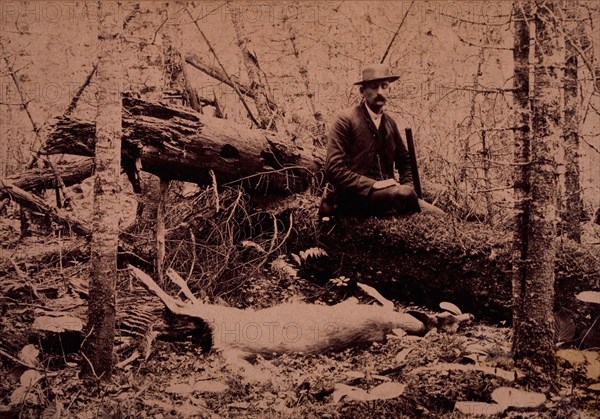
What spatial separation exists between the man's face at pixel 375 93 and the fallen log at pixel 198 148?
974mm

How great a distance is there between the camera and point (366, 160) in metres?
4.74

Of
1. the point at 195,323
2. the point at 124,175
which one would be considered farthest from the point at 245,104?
the point at 195,323

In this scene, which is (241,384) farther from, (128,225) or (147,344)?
(128,225)

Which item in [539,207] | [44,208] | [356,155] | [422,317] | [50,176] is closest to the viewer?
[539,207]

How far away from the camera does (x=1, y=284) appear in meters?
4.00

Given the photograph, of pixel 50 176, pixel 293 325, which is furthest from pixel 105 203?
pixel 50 176

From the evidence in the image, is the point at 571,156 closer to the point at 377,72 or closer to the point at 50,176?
the point at 377,72

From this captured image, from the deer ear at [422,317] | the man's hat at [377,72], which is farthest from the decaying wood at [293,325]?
the man's hat at [377,72]

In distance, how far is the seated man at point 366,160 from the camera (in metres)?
4.61

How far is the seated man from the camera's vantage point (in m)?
4.61

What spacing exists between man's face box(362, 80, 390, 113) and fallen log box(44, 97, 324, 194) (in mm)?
974

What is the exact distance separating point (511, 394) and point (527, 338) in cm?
38

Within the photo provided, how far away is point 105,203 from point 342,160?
6.79 ft

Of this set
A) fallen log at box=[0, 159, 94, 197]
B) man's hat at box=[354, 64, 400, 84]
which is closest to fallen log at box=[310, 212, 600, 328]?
man's hat at box=[354, 64, 400, 84]
